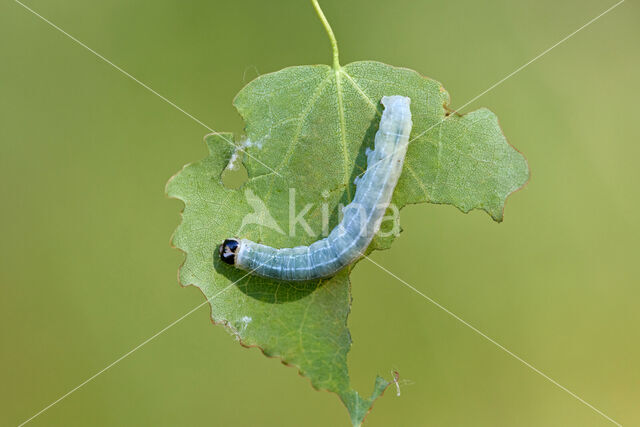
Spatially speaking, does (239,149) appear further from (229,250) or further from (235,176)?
(229,250)

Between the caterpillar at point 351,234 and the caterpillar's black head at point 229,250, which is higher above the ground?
the caterpillar at point 351,234

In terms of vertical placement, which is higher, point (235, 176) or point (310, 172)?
point (310, 172)

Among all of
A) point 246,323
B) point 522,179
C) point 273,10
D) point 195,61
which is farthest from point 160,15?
point 522,179

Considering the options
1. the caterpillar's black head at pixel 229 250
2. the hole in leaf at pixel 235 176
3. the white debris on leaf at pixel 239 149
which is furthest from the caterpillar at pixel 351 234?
the white debris on leaf at pixel 239 149

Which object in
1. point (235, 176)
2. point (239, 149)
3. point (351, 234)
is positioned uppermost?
point (239, 149)

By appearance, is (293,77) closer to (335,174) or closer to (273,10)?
(335,174)

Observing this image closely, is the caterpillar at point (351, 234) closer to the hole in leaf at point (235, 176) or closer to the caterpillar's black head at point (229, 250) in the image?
the caterpillar's black head at point (229, 250)

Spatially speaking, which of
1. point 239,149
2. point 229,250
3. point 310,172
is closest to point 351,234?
point 310,172

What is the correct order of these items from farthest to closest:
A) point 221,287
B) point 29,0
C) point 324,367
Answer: point 29,0
point 221,287
point 324,367
